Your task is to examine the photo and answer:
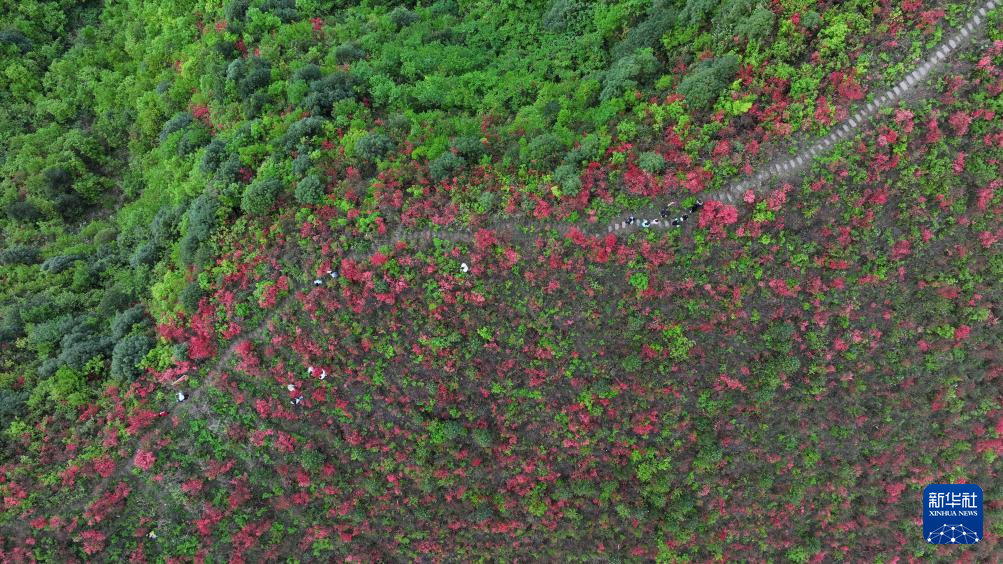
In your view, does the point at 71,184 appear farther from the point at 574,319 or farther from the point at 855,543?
the point at 855,543

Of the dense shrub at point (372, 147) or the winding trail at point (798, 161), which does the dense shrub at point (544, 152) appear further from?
the dense shrub at point (372, 147)

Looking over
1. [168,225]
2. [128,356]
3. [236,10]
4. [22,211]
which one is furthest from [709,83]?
[22,211]

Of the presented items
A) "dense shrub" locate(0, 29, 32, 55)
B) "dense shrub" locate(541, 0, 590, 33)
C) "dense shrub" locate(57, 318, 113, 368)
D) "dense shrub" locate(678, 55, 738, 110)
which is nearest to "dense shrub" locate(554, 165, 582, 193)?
"dense shrub" locate(678, 55, 738, 110)

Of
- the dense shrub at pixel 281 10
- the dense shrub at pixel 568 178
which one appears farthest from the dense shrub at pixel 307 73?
the dense shrub at pixel 568 178

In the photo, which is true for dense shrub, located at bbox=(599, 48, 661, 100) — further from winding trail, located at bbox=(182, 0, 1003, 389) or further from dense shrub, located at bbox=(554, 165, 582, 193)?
winding trail, located at bbox=(182, 0, 1003, 389)

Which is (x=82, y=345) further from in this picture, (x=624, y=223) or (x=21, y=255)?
(x=624, y=223)

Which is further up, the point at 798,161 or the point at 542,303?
the point at 798,161
